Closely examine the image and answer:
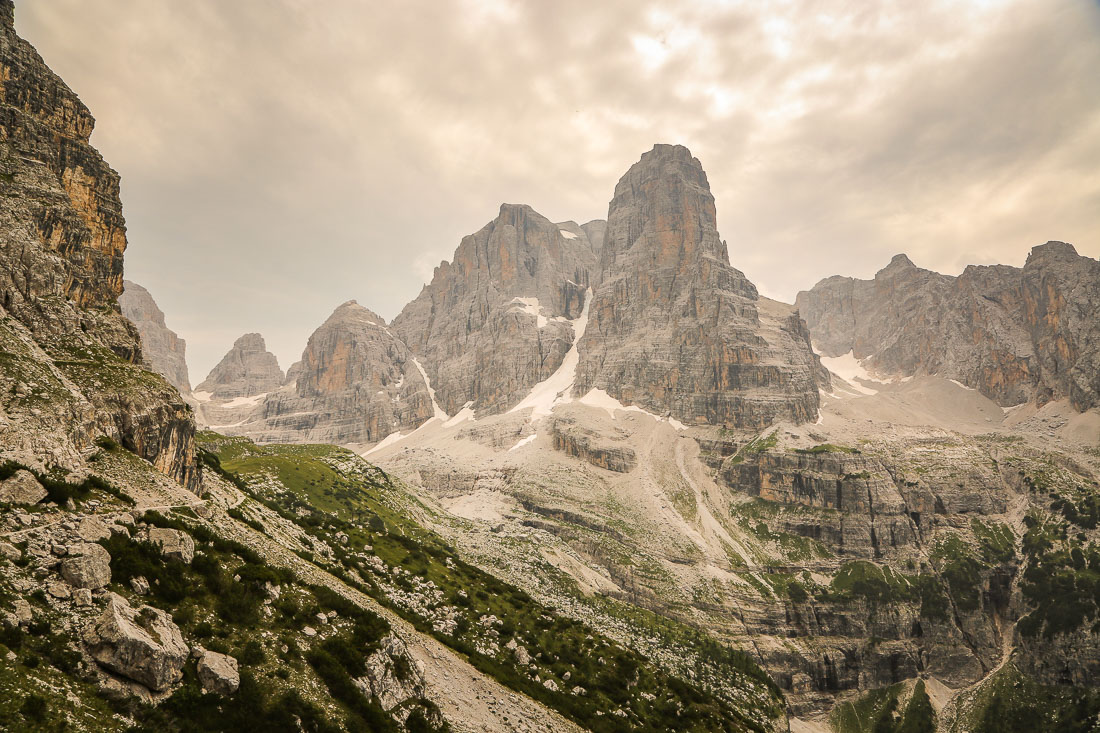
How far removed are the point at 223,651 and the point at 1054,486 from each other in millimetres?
273504

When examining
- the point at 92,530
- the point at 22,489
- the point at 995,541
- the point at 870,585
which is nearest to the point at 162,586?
the point at 92,530

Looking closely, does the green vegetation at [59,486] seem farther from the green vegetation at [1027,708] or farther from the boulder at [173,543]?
the green vegetation at [1027,708]

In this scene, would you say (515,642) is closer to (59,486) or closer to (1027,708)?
(59,486)

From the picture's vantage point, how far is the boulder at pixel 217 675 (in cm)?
2288

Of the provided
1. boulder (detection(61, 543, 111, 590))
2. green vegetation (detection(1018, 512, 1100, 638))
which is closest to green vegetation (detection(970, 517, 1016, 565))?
green vegetation (detection(1018, 512, 1100, 638))

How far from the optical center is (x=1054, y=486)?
655 ft

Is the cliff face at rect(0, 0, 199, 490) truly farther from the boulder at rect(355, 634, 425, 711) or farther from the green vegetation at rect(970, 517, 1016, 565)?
the green vegetation at rect(970, 517, 1016, 565)

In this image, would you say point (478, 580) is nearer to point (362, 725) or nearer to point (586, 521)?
point (362, 725)

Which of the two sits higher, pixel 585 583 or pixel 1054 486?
pixel 1054 486

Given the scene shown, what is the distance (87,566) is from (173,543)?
6451 millimetres

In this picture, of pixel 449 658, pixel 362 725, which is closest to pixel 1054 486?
pixel 449 658

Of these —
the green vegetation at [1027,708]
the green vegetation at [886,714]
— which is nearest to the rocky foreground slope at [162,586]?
the green vegetation at [886,714]

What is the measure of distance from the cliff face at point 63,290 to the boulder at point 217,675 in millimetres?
18327

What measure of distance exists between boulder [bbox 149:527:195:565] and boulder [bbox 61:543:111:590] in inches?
162
